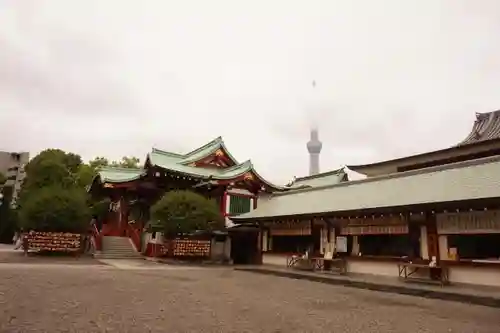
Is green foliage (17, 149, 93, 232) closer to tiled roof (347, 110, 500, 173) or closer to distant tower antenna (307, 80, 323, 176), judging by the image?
tiled roof (347, 110, 500, 173)

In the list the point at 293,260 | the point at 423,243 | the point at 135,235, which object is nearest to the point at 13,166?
the point at 135,235

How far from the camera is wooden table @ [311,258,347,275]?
747 inches

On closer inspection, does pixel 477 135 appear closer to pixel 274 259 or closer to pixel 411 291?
pixel 274 259

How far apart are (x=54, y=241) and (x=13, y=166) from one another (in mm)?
59820

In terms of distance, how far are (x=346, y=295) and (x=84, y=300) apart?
7598 millimetres

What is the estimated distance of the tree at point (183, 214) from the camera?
23.6 meters

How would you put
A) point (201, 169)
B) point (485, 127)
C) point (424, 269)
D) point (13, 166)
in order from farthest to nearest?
point (13, 166), point (201, 169), point (485, 127), point (424, 269)

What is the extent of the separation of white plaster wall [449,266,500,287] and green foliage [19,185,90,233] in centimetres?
2056

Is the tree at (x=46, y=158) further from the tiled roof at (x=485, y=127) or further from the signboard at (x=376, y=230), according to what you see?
the tiled roof at (x=485, y=127)

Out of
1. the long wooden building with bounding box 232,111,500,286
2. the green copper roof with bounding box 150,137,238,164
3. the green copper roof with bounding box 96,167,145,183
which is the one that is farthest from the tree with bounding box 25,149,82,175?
the long wooden building with bounding box 232,111,500,286

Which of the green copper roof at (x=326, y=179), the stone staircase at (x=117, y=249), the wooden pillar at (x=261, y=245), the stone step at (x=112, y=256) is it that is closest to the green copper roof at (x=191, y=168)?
the stone staircase at (x=117, y=249)

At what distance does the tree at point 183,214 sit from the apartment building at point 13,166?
47.5m

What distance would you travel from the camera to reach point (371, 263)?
18.2m

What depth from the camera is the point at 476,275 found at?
46.9 ft
